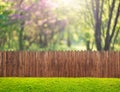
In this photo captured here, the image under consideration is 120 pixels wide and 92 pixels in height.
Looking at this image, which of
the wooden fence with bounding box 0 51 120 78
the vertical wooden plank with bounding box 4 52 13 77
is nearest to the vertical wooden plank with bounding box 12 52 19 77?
the wooden fence with bounding box 0 51 120 78

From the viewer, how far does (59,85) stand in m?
19.7

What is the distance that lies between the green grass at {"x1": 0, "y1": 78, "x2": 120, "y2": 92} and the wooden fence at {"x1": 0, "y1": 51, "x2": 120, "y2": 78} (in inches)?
54.4

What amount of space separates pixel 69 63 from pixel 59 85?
3.42m

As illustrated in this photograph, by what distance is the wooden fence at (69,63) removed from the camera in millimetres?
22797

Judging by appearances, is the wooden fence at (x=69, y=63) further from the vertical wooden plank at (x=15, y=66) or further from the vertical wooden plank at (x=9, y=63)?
the vertical wooden plank at (x=9, y=63)

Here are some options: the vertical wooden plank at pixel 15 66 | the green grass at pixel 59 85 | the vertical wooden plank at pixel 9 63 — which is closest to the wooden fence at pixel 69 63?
the vertical wooden plank at pixel 15 66

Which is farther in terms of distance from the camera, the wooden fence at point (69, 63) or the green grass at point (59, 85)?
the wooden fence at point (69, 63)

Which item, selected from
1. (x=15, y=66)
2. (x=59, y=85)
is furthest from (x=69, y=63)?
(x=15, y=66)

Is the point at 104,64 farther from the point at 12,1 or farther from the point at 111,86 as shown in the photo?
the point at 12,1

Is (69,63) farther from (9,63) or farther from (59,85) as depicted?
(9,63)

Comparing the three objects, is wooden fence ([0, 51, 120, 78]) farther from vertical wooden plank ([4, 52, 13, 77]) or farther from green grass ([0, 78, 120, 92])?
green grass ([0, 78, 120, 92])

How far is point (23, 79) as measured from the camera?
69.9 feet

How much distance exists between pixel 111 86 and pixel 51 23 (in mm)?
34701

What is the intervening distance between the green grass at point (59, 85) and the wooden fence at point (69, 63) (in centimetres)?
138
